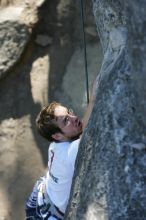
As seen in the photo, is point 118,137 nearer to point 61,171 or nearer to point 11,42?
point 61,171

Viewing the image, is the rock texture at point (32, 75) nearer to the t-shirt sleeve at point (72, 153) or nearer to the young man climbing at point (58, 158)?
the young man climbing at point (58, 158)

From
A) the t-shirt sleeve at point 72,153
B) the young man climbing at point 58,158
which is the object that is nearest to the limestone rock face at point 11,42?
the young man climbing at point 58,158

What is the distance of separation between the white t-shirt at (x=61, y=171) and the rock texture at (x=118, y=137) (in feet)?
1.49

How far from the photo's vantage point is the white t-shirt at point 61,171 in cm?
255

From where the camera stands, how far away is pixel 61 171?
2.57m

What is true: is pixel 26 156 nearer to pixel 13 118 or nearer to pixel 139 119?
pixel 13 118

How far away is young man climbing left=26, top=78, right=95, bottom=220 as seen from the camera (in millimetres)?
2570

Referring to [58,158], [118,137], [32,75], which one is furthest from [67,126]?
[32,75]

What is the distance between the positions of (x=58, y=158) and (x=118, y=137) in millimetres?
673

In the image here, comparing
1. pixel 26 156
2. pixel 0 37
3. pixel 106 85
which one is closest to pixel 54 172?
pixel 106 85

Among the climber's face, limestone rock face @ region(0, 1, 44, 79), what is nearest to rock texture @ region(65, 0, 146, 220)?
the climber's face

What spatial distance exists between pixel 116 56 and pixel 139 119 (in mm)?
229

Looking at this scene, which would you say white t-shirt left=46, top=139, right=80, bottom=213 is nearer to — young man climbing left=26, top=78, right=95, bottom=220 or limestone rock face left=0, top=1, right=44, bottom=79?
young man climbing left=26, top=78, right=95, bottom=220

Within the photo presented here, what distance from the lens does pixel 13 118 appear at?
4633mm
